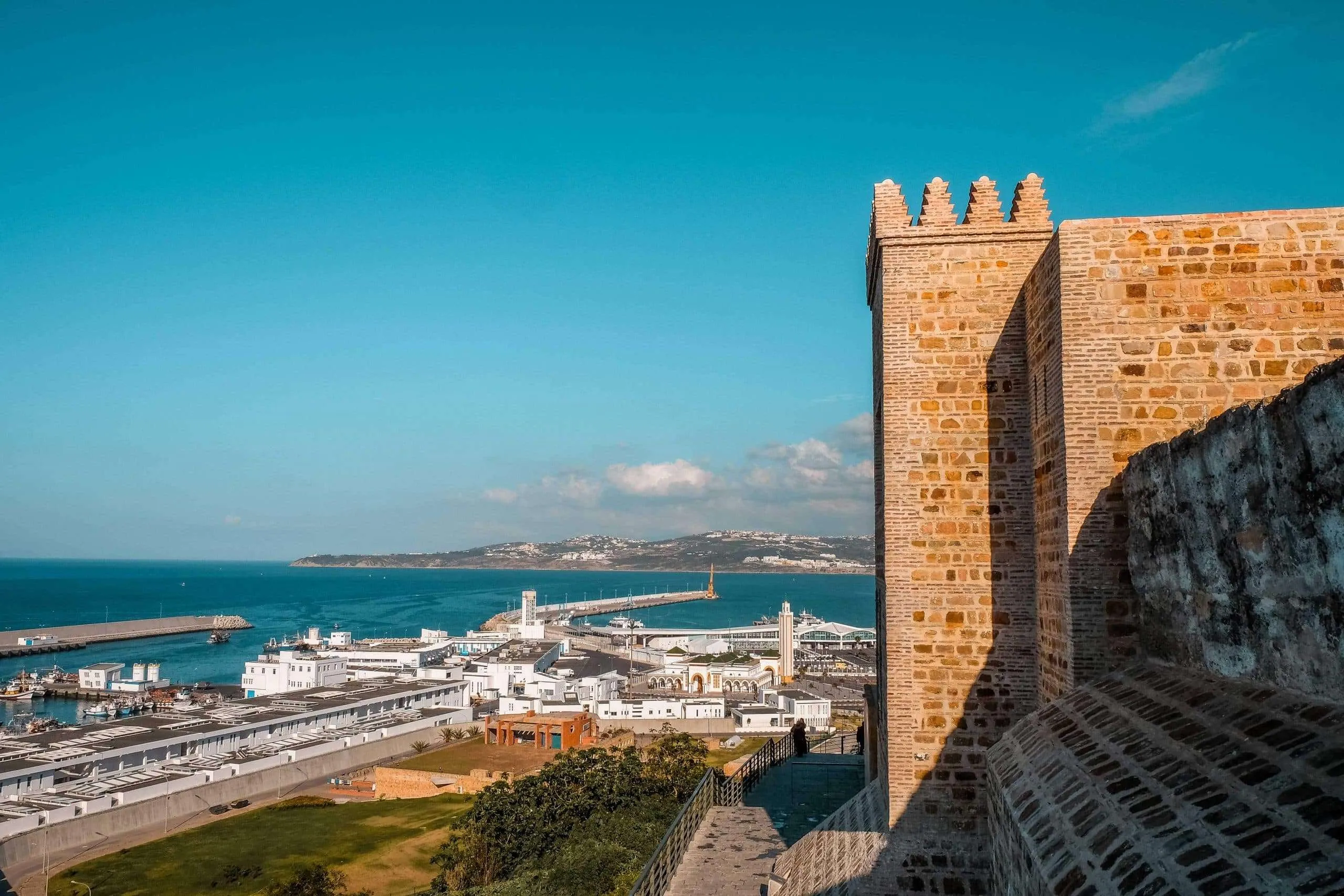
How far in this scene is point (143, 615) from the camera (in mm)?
141125

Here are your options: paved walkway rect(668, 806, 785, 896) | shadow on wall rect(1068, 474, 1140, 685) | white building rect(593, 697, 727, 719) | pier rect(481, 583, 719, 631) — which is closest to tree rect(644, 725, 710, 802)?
paved walkway rect(668, 806, 785, 896)

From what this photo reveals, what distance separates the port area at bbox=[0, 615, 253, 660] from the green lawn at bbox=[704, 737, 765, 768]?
88.2 metres

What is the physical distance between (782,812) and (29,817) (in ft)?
101

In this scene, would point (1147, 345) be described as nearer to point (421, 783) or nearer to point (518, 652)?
point (421, 783)

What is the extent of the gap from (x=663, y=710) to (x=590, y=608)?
116 m

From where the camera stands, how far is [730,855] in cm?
1038

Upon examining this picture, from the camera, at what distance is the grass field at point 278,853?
2561 cm

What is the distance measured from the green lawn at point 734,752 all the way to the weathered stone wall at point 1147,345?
33505 millimetres

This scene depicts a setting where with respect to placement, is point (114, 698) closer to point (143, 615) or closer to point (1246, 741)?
point (143, 615)

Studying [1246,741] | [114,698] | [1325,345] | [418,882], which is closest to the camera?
[1246,741]

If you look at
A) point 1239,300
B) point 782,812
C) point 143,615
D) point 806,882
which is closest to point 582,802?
point 782,812

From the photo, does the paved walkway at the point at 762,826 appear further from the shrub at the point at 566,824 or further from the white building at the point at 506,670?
the white building at the point at 506,670

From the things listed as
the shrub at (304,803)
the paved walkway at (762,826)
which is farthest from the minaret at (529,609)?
the paved walkway at (762,826)

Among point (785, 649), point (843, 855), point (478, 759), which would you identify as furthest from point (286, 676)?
point (843, 855)
